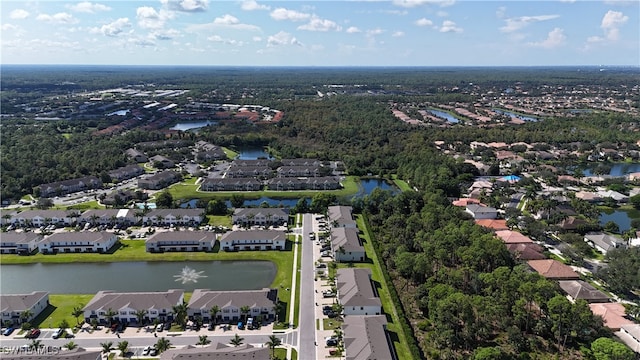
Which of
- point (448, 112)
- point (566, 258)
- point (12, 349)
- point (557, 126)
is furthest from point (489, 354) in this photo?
point (448, 112)

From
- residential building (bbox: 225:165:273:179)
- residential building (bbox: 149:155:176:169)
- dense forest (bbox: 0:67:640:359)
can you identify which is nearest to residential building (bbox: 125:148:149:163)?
dense forest (bbox: 0:67:640:359)

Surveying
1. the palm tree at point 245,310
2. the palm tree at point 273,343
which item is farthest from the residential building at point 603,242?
the palm tree at point 245,310

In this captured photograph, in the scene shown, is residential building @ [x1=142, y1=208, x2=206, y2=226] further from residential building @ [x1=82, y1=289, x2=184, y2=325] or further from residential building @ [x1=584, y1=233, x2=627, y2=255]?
residential building @ [x1=584, y1=233, x2=627, y2=255]

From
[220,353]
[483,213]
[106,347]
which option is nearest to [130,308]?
[106,347]

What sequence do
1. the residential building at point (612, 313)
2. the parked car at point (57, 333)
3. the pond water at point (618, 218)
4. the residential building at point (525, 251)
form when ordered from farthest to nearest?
the pond water at point (618, 218)
the residential building at point (525, 251)
the residential building at point (612, 313)
the parked car at point (57, 333)

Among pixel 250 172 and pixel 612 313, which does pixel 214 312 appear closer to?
pixel 612 313

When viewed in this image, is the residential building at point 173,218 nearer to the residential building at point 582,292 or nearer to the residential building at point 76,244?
the residential building at point 76,244
